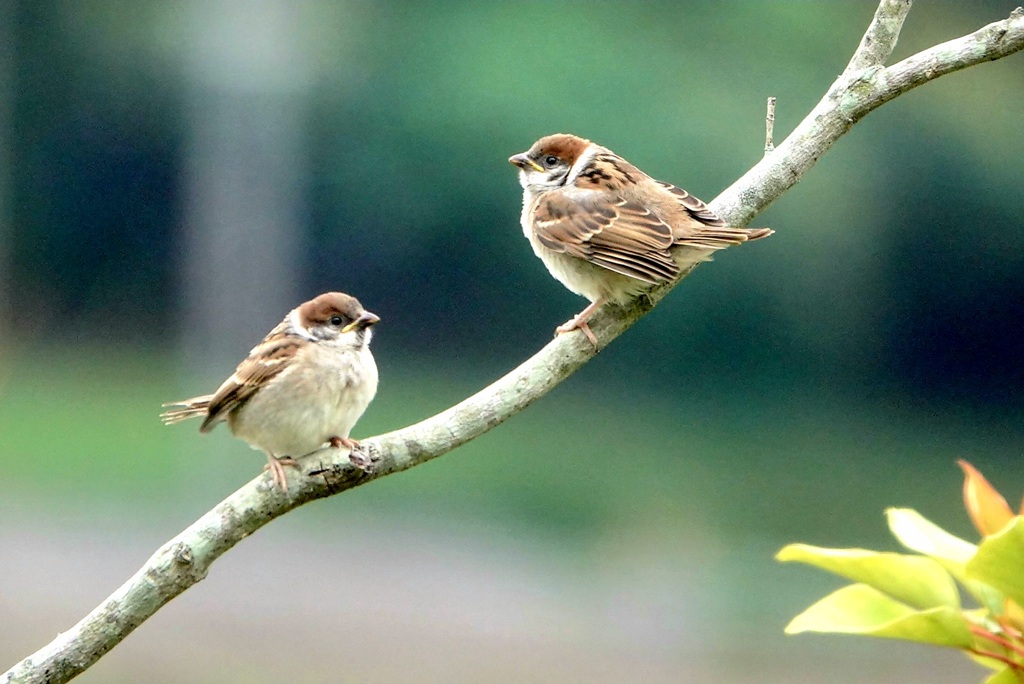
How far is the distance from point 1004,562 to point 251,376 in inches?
74.9

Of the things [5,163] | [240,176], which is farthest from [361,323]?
[5,163]

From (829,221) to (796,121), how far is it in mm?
617

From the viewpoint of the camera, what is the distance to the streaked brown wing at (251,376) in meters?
2.84

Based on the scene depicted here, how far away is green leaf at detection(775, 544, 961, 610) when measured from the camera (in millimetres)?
1399

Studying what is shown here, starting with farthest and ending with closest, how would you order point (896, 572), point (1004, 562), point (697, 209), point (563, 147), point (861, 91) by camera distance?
point (563, 147) < point (697, 209) < point (861, 91) < point (896, 572) < point (1004, 562)

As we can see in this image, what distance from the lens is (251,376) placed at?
286cm

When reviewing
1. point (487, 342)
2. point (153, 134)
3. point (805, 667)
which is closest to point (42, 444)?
point (153, 134)

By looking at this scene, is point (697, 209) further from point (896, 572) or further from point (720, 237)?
point (896, 572)

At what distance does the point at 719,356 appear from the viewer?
778 centimetres

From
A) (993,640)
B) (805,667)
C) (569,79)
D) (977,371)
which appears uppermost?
A: (569,79)

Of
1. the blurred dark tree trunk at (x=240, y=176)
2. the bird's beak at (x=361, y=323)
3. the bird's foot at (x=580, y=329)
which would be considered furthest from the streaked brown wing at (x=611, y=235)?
the blurred dark tree trunk at (x=240, y=176)

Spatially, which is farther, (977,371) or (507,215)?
(977,371)

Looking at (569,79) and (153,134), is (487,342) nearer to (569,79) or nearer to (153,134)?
(569,79)

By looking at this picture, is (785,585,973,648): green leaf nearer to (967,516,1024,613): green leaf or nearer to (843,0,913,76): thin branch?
(967,516,1024,613): green leaf
